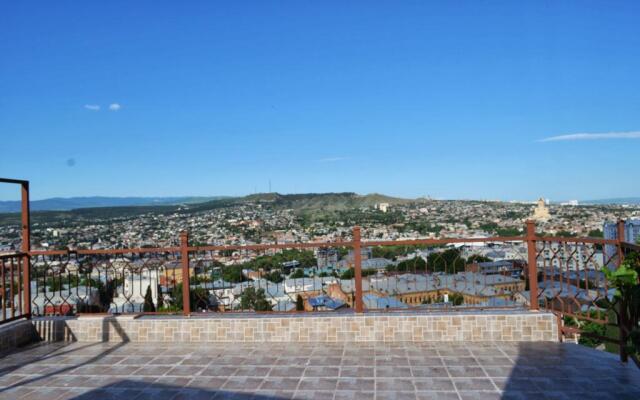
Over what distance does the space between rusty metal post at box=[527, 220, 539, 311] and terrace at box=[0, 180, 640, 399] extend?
0.05ft

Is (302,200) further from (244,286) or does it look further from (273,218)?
(244,286)

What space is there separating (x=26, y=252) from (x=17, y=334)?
3.23 feet

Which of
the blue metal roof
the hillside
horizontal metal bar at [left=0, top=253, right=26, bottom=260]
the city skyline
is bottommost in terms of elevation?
the blue metal roof

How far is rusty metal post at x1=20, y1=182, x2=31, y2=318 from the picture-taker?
5.50 meters

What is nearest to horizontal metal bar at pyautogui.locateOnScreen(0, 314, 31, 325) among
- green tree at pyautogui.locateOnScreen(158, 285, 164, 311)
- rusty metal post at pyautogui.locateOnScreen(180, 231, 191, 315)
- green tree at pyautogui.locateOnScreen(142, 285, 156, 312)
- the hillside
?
green tree at pyautogui.locateOnScreen(142, 285, 156, 312)

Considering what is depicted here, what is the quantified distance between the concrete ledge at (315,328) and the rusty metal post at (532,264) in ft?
0.70

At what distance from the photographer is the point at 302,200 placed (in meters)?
24.5

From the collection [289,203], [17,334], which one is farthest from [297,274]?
[289,203]

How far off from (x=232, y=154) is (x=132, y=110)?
407 inches

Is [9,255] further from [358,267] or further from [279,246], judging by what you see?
[358,267]

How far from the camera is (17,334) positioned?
519 centimetres

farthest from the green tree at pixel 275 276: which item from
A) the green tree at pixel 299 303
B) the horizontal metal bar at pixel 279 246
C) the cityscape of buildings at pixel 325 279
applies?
the horizontal metal bar at pixel 279 246

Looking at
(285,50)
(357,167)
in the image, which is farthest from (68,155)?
(357,167)

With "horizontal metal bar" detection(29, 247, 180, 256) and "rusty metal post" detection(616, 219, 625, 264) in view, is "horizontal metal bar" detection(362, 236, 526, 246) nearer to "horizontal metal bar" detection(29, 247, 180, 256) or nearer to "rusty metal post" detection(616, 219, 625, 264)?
"rusty metal post" detection(616, 219, 625, 264)
